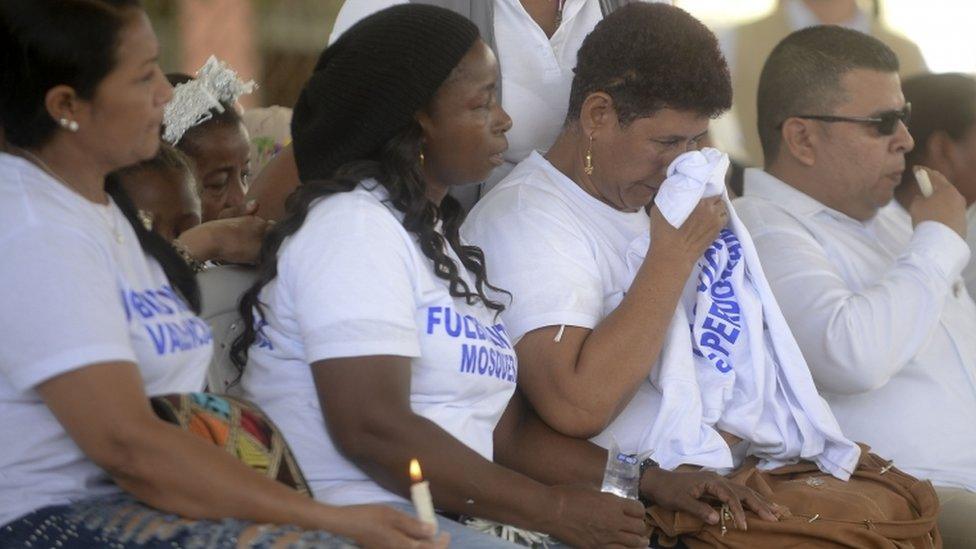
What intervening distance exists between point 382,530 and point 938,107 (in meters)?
3.21

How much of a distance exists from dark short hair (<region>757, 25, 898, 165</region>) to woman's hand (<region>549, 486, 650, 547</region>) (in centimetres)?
156

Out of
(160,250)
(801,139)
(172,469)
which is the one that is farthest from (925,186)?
(172,469)

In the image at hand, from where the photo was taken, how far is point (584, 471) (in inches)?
123

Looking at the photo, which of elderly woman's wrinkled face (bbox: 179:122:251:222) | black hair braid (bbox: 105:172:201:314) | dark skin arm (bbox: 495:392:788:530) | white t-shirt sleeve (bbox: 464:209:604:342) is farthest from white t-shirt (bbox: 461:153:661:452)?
elderly woman's wrinkled face (bbox: 179:122:251:222)

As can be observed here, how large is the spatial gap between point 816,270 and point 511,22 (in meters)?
1.00

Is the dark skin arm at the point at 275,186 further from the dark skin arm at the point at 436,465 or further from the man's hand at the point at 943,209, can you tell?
the man's hand at the point at 943,209

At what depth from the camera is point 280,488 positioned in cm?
228

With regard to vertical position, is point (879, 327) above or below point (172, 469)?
below

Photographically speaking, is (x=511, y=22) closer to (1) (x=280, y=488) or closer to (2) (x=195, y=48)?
(1) (x=280, y=488)

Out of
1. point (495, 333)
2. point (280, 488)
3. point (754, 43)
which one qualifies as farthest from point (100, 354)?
point (754, 43)

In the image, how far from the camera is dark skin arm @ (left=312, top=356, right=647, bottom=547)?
2578mm

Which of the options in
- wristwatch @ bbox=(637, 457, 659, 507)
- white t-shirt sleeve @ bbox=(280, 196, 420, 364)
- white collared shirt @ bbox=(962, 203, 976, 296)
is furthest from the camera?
white collared shirt @ bbox=(962, 203, 976, 296)

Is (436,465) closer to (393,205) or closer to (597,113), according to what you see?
(393,205)

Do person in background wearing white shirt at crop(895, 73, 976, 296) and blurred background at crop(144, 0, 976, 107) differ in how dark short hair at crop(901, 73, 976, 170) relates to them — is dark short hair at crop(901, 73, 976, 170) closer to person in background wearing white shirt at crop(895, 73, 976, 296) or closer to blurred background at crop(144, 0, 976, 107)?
person in background wearing white shirt at crop(895, 73, 976, 296)
